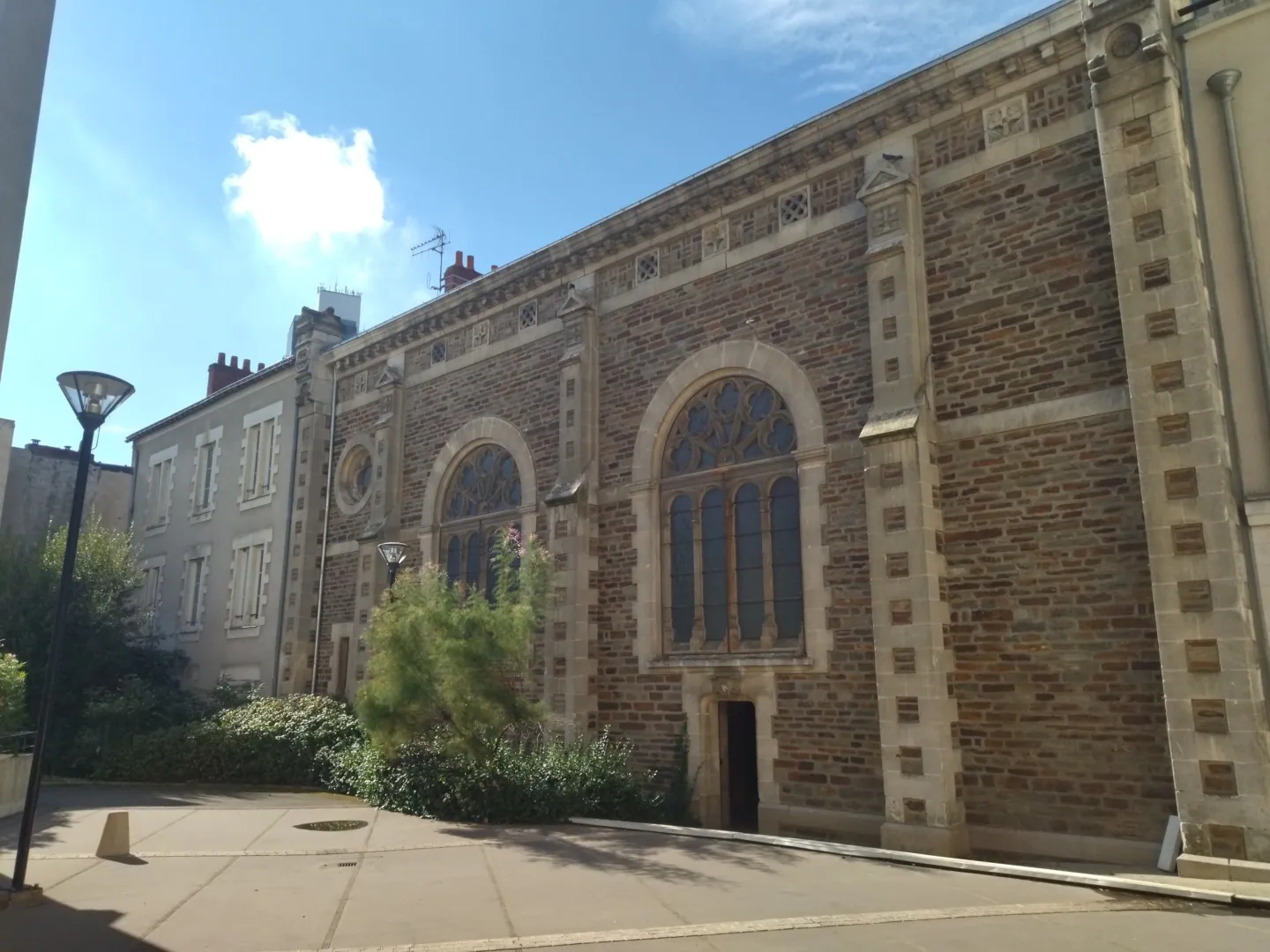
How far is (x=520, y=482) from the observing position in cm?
1492

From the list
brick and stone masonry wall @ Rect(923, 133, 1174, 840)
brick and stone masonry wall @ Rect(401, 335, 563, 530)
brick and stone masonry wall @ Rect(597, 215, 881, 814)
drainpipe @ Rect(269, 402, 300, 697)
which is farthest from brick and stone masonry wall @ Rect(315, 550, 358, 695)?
brick and stone masonry wall @ Rect(923, 133, 1174, 840)

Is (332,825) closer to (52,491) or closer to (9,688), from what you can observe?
(9,688)

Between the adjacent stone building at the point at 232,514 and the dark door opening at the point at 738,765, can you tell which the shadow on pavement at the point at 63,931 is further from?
the adjacent stone building at the point at 232,514

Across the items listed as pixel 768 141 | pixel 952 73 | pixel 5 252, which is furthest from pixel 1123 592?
pixel 5 252

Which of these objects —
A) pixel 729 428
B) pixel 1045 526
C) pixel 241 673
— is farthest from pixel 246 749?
pixel 1045 526

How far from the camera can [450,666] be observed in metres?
11.1

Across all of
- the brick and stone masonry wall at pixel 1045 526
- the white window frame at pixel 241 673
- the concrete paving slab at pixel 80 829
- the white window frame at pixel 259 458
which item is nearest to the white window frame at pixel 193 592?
the white window frame at pixel 241 673

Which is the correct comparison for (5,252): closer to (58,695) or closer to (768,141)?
(768,141)

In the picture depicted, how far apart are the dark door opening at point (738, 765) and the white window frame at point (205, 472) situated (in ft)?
51.7

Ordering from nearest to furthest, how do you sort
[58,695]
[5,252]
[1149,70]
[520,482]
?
[5,252], [1149,70], [520,482], [58,695]

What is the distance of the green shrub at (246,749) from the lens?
603 inches

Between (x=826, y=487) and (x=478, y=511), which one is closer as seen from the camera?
(x=826, y=487)

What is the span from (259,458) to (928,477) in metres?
16.5

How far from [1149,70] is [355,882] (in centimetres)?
1033
